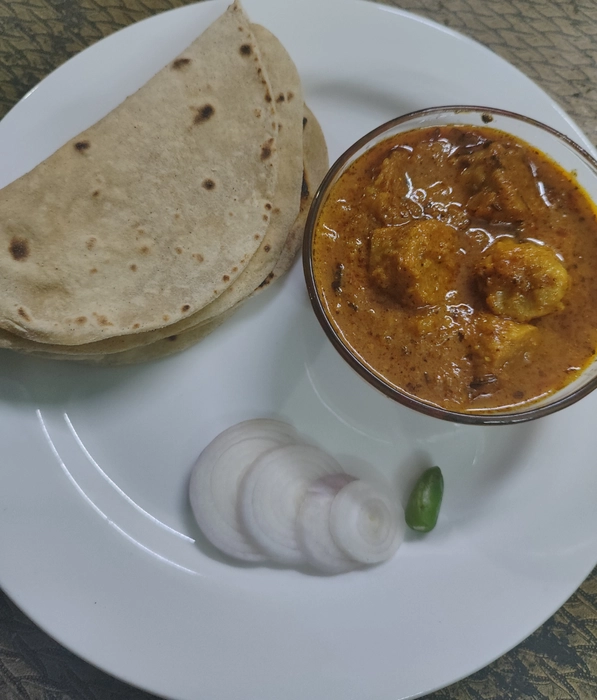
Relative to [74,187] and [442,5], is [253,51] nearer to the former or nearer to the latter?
[74,187]

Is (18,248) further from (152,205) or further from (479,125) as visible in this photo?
(479,125)

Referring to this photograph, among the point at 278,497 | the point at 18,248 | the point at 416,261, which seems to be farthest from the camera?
the point at 278,497

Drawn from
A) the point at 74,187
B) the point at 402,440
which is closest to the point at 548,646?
the point at 402,440

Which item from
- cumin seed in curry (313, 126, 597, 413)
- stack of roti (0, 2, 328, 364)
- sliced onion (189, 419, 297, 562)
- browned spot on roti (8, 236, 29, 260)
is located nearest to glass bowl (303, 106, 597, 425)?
cumin seed in curry (313, 126, 597, 413)

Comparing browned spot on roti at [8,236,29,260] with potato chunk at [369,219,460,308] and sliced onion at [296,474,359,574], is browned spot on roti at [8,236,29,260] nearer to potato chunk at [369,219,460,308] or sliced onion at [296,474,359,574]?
potato chunk at [369,219,460,308]

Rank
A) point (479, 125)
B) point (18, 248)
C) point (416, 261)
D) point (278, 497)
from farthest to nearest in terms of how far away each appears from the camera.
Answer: point (278, 497) < point (479, 125) < point (18, 248) < point (416, 261)

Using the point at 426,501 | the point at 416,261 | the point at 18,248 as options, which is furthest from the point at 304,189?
the point at 426,501
